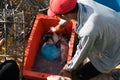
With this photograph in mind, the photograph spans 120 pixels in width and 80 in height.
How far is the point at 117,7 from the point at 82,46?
4.97 feet

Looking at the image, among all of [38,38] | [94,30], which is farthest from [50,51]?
[94,30]

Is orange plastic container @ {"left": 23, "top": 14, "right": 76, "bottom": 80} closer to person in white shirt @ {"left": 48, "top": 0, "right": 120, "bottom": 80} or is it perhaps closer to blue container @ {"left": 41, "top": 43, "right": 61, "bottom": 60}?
blue container @ {"left": 41, "top": 43, "right": 61, "bottom": 60}

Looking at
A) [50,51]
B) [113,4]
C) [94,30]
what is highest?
[94,30]

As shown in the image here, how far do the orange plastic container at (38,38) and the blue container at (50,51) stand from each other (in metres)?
0.12

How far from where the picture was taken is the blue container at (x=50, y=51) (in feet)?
13.6

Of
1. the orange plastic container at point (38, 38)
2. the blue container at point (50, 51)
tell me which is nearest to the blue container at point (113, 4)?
the orange plastic container at point (38, 38)

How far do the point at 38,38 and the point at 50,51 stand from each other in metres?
0.26

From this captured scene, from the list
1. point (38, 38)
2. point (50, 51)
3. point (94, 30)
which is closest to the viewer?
point (94, 30)

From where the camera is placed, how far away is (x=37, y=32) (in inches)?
163

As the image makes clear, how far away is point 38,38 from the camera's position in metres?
4.25

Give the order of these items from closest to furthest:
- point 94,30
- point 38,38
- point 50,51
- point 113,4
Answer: point 94,30
point 50,51
point 38,38
point 113,4

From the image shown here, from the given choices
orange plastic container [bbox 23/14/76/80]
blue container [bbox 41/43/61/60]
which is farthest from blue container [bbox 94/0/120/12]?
blue container [bbox 41/43/61/60]

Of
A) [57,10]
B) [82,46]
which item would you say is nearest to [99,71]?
[82,46]

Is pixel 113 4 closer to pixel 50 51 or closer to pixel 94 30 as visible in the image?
pixel 50 51
